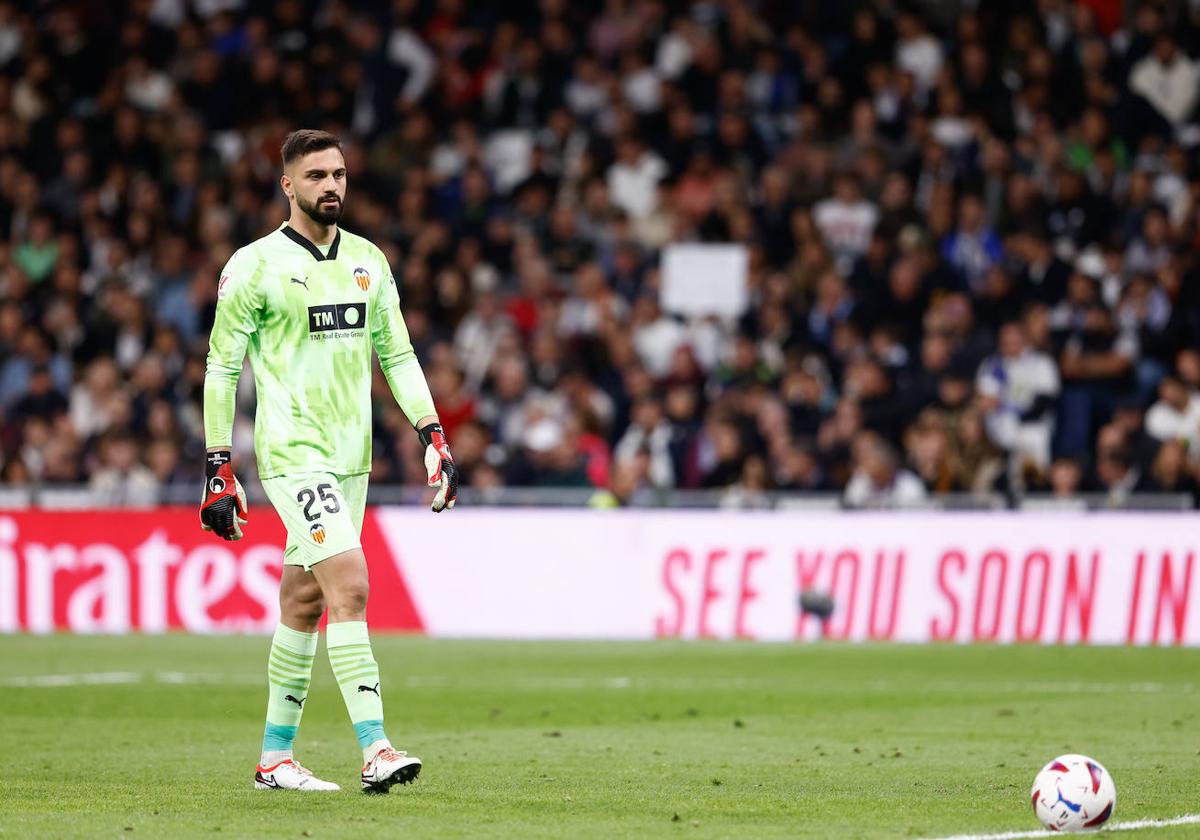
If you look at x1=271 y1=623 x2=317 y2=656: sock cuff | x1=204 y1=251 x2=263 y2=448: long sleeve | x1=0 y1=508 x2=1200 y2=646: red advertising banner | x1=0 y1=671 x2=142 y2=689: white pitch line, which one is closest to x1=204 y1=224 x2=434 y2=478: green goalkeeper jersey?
x1=204 y1=251 x2=263 y2=448: long sleeve

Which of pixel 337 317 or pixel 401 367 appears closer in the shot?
pixel 337 317

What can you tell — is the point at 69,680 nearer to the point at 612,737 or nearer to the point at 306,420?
the point at 612,737

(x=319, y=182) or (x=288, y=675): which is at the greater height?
(x=319, y=182)

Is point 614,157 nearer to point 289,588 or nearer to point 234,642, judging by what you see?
point 234,642

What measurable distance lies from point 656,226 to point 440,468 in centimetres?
1467

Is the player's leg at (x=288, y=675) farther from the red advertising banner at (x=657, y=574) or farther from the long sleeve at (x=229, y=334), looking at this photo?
the red advertising banner at (x=657, y=574)

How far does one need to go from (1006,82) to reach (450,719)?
12785 millimetres

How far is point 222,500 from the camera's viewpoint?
335 inches

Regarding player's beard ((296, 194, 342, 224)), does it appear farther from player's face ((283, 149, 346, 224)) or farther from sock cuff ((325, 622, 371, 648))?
sock cuff ((325, 622, 371, 648))

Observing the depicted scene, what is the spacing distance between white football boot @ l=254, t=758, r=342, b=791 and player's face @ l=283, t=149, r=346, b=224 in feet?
7.82

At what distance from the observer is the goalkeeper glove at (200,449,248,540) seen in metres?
8.49

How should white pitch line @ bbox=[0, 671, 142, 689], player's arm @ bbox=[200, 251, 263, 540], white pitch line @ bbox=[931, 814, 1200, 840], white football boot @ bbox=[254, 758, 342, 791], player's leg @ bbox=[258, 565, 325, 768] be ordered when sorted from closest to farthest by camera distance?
white pitch line @ bbox=[931, 814, 1200, 840] → player's arm @ bbox=[200, 251, 263, 540] → white football boot @ bbox=[254, 758, 342, 791] → player's leg @ bbox=[258, 565, 325, 768] → white pitch line @ bbox=[0, 671, 142, 689]

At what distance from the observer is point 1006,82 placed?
22.7 m

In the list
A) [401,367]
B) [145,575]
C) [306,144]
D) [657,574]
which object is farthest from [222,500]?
[145,575]
